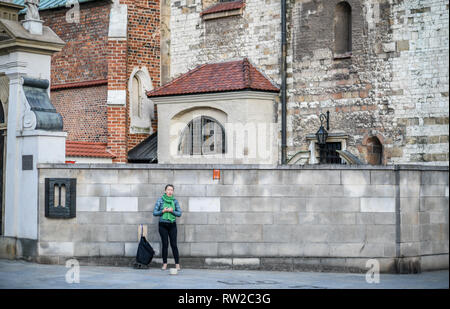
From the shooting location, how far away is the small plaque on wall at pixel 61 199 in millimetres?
15961

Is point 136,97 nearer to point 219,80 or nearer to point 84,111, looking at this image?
point 84,111

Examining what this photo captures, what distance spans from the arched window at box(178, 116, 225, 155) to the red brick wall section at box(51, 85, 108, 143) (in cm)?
329

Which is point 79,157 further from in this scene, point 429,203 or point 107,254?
point 429,203

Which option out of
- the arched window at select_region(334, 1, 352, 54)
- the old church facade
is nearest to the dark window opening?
the old church facade

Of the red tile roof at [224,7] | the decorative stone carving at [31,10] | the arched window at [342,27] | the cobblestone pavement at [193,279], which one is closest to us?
the cobblestone pavement at [193,279]

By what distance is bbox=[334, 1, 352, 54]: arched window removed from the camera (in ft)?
74.1

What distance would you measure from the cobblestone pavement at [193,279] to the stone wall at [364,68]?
5985 mm

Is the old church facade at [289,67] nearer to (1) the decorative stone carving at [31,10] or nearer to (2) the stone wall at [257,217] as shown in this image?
(2) the stone wall at [257,217]

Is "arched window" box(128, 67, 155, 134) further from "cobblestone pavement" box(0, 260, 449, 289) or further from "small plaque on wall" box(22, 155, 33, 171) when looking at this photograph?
"cobblestone pavement" box(0, 260, 449, 289)

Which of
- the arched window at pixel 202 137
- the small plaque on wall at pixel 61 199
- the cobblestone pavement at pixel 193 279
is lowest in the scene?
the cobblestone pavement at pixel 193 279

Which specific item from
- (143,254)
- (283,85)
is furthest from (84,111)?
(143,254)

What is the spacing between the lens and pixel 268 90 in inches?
924

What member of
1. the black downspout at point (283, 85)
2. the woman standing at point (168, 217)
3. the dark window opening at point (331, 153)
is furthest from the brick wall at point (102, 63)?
the woman standing at point (168, 217)
